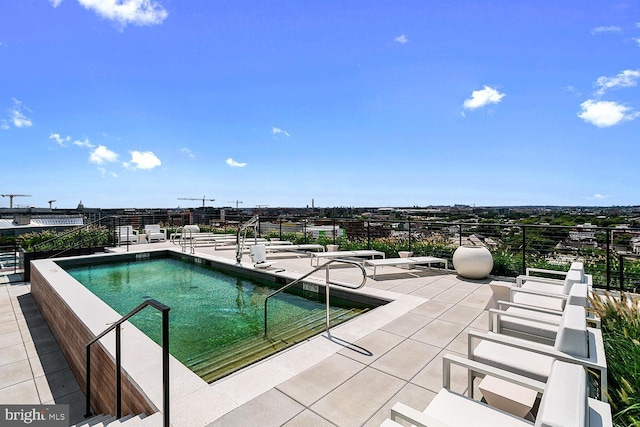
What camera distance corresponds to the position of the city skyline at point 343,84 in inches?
286

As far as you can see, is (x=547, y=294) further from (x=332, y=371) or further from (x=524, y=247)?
(x=524, y=247)

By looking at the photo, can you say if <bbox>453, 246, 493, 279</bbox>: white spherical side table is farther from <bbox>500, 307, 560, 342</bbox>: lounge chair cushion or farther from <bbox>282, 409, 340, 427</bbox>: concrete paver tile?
<bbox>282, 409, 340, 427</bbox>: concrete paver tile

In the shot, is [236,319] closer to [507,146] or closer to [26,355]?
[26,355]

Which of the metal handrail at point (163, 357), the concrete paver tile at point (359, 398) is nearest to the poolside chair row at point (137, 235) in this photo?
the metal handrail at point (163, 357)

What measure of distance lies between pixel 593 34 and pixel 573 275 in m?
6.24

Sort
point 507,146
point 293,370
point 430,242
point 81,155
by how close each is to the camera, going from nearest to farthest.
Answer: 1. point 293,370
2. point 430,242
3. point 507,146
4. point 81,155

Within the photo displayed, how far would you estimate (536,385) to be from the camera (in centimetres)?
164

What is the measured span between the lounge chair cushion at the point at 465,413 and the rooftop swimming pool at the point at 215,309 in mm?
2144

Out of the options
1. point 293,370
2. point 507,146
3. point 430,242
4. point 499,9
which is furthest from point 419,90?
point 293,370

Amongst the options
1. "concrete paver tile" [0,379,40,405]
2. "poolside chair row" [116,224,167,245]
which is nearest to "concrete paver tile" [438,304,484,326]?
"concrete paver tile" [0,379,40,405]

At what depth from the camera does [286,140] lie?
58.5ft

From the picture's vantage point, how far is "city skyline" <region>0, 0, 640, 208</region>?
7.27m

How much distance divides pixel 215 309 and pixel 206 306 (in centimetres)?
28

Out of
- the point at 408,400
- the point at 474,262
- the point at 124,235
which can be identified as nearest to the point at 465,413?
the point at 408,400
